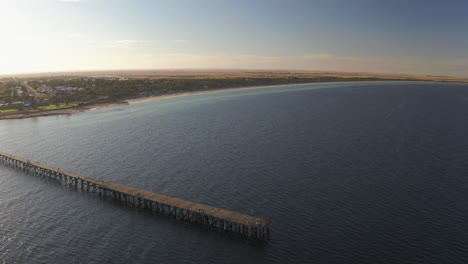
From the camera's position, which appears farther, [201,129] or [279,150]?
[201,129]

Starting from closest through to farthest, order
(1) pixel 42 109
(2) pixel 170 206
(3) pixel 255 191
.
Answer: (2) pixel 170 206, (3) pixel 255 191, (1) pixel 42 109

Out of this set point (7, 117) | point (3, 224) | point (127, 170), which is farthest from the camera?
point (7, 117)

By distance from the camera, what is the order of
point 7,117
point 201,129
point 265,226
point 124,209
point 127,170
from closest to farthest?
point 265,226 → point 124,209 → point 127,170 → point 201,129 → point 7,117

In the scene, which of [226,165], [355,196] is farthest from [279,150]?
[355,196]

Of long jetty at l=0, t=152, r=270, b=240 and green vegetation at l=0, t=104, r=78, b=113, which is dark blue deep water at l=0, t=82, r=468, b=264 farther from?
green vegetation at l=0, t=104, r=78, b=113

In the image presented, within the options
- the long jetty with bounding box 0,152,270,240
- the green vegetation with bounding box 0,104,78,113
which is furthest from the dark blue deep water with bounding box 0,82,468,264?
the green vegetation with bounding box 0,104,78,113

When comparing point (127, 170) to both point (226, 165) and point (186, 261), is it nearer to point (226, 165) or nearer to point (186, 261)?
point (226, 165)

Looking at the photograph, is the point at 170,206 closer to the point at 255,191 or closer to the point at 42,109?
the point at 255,191

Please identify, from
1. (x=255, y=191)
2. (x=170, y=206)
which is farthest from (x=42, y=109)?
(x=255, y=191)
